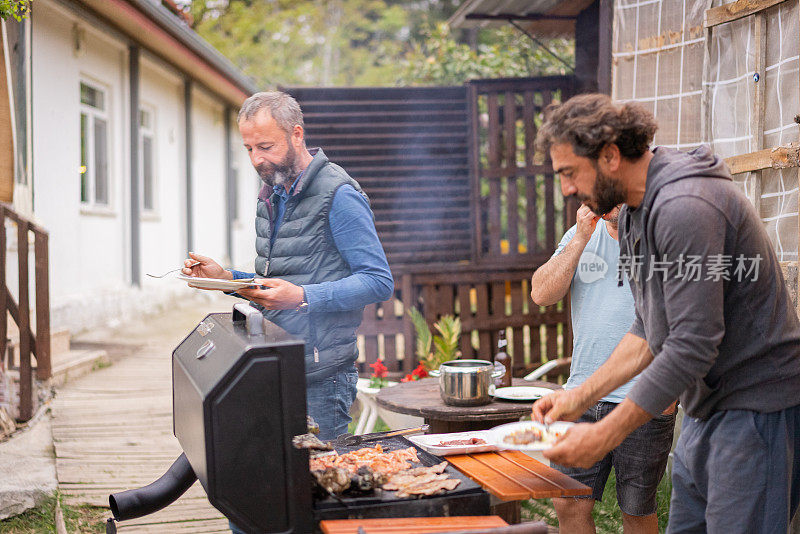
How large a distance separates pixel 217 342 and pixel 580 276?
1.81m

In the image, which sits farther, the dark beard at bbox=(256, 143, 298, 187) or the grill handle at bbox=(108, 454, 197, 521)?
the dark beard at bbox=(256, 143, 298, 187)

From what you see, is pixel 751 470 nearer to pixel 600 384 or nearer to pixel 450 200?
pixel 600 384

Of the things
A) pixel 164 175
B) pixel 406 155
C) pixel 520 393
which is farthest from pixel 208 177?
pixel 520 393

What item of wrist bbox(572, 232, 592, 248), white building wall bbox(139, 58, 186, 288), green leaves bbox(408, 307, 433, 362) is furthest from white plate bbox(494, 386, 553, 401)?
white building wall bbox(139, 58, 186, 288)

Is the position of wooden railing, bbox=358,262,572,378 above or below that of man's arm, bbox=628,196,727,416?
below

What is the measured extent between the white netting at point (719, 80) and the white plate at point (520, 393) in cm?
141

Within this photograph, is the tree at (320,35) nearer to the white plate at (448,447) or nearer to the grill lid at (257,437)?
the white plate at (448,447)

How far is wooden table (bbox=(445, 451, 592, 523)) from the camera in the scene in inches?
92.0

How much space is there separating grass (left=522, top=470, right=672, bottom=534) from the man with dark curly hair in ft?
8.20

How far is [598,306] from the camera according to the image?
11.8 ft

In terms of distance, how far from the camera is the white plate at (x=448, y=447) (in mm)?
2754

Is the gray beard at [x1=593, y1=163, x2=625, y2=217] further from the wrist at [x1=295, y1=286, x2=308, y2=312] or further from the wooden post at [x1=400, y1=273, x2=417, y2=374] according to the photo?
the wooden post at [x1=400, y1=273, x2=417, y2=374]

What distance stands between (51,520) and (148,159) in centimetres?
921

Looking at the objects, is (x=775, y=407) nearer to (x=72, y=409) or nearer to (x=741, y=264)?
(x=741, y=264)
